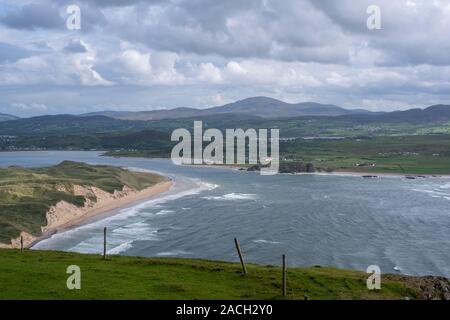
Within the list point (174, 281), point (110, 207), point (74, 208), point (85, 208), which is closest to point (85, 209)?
point (85, 208)

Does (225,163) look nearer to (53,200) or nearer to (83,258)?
(53,200)

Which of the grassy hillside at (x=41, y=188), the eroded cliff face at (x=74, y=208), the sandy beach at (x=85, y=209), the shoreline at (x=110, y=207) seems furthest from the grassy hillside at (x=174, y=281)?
the grassy hillside at (x=41, y=188)

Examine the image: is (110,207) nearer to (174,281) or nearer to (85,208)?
(85,208)

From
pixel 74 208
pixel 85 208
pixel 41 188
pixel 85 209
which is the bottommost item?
pixel 85 209

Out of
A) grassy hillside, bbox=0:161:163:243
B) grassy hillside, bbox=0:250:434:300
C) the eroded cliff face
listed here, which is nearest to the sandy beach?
the eroded cliff face

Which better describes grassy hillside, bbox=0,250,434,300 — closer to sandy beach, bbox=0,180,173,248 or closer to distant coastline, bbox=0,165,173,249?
distant coastline, bbox=0,165,173,249

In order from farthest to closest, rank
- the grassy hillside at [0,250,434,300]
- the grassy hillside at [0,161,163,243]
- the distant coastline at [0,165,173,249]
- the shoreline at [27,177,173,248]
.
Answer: the shoreline at [27,177,173,248] < the grassy hillside at [0,161,163,243] < the distant coastline at [0,165,173,249] < the grassy hillside at [0,250,434,300]
